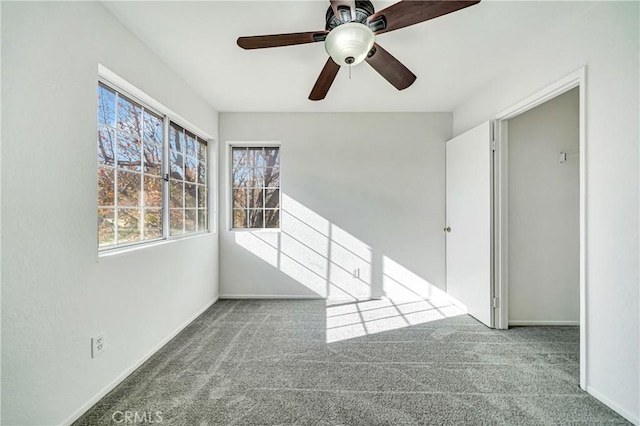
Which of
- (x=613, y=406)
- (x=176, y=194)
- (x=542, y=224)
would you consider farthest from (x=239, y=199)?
(x=613, y=406)

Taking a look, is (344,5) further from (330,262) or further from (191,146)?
(330,262)

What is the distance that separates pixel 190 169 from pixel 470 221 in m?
3.12

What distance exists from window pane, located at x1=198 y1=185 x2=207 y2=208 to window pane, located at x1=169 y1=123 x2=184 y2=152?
0.58 metres

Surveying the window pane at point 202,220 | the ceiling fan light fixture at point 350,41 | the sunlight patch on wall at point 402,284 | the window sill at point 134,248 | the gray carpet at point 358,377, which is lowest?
the gray carpet at point 358,377

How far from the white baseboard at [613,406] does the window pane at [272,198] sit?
3.22 metres

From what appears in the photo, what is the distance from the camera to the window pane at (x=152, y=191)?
89.8 inches

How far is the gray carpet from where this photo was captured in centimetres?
155

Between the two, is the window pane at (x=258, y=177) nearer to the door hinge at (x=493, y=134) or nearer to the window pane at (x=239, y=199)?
the window pane at (x=239, y=199)

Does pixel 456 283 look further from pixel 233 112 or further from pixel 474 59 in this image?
pixel 233 112

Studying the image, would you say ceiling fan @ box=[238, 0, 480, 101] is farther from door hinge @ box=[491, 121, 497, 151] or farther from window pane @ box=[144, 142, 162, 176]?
door hinge @ box=[491, 121, 497, 151]

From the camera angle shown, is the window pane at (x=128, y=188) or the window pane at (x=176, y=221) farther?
the window pane at (x=176, y=221)

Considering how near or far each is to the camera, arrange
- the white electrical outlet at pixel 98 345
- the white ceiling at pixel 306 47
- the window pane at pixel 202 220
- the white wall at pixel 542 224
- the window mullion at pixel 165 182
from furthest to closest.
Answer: the window pane at pixel 202 220, the white wall at pixel 542 224, the window mullion at pixel 165 182, the white ceiling at pixel 306 47, the white electrical outlet at pixel 98 345

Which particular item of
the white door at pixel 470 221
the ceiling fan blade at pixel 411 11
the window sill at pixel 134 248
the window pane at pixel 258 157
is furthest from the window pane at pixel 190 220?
the white door at pixel 470 221

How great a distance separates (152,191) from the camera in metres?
2.36
